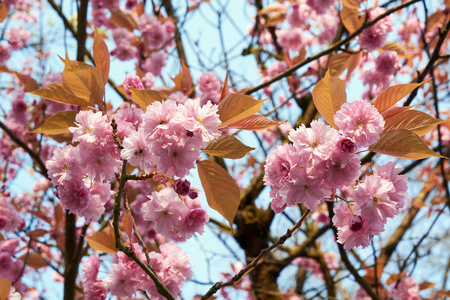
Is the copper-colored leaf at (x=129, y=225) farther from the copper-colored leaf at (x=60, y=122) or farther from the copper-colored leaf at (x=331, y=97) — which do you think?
the copper-colored leaf at (x=331, y=97)

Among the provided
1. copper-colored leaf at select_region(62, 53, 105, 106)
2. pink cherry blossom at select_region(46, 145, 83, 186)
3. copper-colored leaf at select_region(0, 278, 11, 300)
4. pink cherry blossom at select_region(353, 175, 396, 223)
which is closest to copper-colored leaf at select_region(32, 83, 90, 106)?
copper-colored leaf at select_region(62, 53, 105, 106)

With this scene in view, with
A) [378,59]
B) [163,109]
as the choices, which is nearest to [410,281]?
[378,59]

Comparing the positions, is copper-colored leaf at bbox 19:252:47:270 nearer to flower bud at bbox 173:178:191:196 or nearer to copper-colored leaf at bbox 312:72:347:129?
flower bud at bbox 173:178:191:196

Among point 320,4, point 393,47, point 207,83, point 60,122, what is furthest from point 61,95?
point 320,4

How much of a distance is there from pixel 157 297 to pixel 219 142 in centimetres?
66

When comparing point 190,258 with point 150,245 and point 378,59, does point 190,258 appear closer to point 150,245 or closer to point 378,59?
point 150,245

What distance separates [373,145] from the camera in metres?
0.90

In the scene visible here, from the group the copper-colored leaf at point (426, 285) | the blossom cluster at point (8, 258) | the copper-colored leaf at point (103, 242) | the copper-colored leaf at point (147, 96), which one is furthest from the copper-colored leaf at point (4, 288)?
the copper-colored leaf at point (426, 285)

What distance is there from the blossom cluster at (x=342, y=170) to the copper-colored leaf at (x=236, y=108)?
110 mm

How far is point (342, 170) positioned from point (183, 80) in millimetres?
1244

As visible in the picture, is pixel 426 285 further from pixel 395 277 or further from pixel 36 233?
pixel 36 233

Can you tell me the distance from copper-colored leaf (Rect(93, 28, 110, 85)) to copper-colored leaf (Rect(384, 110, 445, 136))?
74 centimetres

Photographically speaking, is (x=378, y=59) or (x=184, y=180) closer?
(x=184, y=180)

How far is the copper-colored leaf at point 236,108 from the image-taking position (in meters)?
0.88
